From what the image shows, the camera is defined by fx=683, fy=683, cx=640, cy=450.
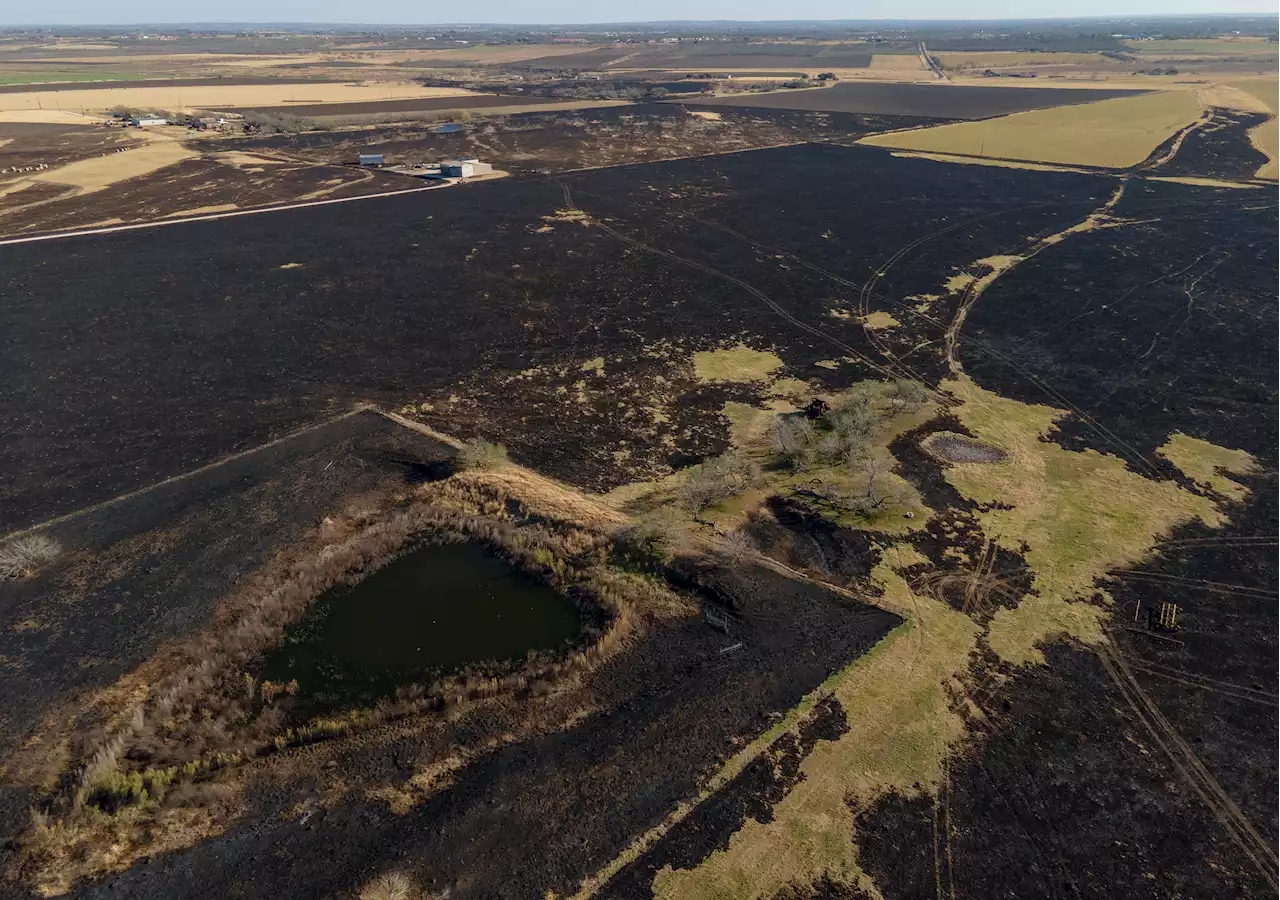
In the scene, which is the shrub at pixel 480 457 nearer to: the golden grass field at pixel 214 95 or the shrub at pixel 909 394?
the shrub at pixel 909 394

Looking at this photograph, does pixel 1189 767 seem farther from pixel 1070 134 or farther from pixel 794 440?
pixel 1070 134

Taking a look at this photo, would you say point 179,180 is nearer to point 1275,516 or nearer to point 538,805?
point 538,805

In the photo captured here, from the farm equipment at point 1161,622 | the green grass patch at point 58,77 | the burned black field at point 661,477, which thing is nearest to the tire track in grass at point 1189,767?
the burned black field at point 661,477

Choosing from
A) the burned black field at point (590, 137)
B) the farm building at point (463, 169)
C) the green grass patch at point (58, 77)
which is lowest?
the farm building at point (463, 169)

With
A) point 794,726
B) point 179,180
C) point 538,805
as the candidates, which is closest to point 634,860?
point 538,805

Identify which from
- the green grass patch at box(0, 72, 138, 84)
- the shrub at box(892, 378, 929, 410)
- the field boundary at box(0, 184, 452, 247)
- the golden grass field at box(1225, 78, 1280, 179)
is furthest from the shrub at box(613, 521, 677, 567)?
the green grass patch at box(0, 72, 138, 84)

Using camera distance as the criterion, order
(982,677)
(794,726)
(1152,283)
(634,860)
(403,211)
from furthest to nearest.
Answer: (403,211) → (1152,283) → (982,677) → (794,726) → (634,860)
